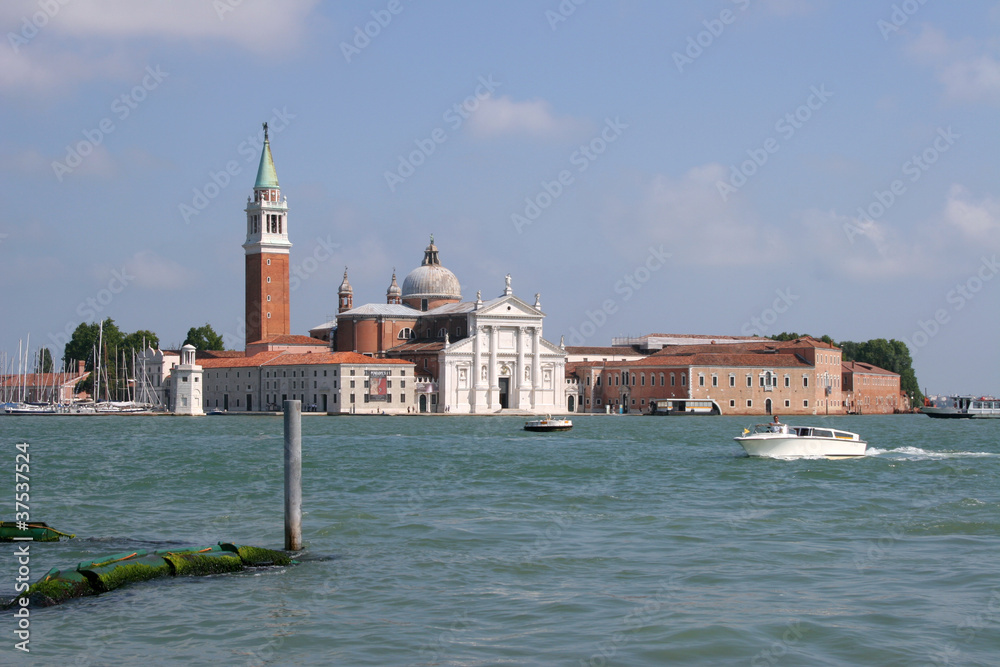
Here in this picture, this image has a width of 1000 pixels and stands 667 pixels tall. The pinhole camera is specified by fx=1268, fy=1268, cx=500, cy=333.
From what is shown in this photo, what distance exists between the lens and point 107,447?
3272 centimetres

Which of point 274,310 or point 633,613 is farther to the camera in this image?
point 274,310

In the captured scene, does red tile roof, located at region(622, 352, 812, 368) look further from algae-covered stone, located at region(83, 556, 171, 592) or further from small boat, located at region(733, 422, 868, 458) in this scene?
algae-covered stone, located at region(83, 556, 171, 592)

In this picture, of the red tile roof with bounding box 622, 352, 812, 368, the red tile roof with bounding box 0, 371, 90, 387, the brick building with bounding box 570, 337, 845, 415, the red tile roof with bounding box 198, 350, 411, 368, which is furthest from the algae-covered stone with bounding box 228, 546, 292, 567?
the red tile roof with bounding box 0, 371, 90, 387

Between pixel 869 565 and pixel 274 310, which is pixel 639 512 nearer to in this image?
pixel 869 565

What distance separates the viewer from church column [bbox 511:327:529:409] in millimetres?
67562

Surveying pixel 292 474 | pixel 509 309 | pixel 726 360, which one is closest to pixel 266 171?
pixel 509 309

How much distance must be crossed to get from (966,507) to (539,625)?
9.45 meters

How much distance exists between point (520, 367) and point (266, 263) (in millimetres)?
15346

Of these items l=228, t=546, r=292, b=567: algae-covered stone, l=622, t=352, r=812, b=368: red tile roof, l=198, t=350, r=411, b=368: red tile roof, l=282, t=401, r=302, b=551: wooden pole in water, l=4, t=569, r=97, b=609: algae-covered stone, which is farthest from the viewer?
l=622, t=352, r=812, b=368: red tile roof

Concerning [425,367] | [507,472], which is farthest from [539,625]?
[425,367]

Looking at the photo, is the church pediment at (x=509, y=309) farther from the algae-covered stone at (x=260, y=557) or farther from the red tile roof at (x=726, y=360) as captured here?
the algae-covered stone at (x=260, y=557)

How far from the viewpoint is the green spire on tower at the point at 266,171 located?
72.0 m

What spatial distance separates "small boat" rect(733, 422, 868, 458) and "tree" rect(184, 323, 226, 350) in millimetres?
59261

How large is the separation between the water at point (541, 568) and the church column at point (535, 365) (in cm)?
4398
